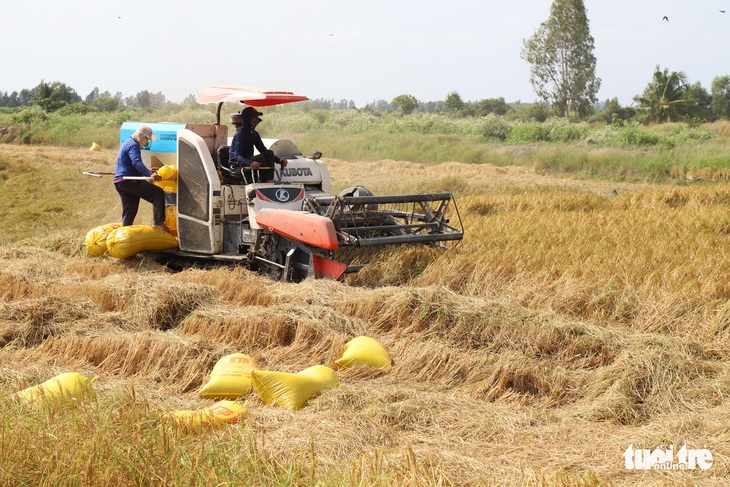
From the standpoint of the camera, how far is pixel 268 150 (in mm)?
8742

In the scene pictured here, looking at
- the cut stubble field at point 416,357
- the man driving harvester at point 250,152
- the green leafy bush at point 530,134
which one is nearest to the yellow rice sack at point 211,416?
the cut stubble field at point 416,357

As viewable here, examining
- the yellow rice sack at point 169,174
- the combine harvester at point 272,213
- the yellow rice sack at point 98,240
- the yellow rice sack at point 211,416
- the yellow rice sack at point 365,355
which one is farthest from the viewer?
the yellow rice sack at point 98,240

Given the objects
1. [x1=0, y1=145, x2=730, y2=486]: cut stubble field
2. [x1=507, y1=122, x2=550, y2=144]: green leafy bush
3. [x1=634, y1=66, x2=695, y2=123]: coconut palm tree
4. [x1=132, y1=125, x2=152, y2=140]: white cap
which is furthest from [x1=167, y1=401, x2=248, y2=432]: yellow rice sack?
[x1=634, y1=66, x2=695, y2=123]: coconut palm tree

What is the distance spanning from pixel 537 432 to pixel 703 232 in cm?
592

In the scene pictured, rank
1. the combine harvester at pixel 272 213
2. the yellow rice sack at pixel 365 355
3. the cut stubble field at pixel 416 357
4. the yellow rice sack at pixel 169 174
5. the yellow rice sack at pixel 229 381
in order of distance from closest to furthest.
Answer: the cut stubble field at pixel 416 357 → the yellow rice sack at pixel 229 381 → the yellow rice sack at pixel 365 355 → the combine harvester at pixel 272 213 → the yellow rice sack at pixel 169 174

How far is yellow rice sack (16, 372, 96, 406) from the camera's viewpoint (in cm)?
389

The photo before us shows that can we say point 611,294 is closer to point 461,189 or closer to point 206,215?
point 206,215

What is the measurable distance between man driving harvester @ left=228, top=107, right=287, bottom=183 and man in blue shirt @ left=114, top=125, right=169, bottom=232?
3.07 feet

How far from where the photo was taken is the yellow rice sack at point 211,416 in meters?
3.79

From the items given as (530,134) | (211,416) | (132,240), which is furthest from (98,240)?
(530,134)

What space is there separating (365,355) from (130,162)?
15.6 feet

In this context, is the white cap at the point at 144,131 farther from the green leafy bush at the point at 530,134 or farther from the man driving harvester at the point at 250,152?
the green leafy bush at the point at 530,134

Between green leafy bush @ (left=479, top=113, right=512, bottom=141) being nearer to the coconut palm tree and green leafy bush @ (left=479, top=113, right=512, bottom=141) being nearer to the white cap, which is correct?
the coconut palm tree

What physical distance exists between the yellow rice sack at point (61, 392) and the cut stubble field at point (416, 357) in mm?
91
